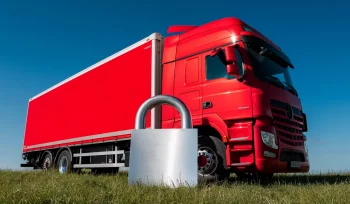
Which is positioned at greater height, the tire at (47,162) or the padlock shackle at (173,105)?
the padlock shackle at (173,105)

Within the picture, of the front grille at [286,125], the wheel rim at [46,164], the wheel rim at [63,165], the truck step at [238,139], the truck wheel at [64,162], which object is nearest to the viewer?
the truck step at [238,139]

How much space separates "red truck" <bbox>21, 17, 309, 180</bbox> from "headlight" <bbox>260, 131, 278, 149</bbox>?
0.06ft

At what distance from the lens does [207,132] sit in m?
6.12

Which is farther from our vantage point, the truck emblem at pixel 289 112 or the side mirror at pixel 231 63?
the truck emblem at pixel 289 112

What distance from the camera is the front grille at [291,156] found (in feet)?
18.9

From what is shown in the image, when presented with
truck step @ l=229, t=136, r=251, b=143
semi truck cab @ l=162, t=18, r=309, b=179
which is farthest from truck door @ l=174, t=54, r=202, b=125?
truck step @ l=229, t=136, r=251, b=143

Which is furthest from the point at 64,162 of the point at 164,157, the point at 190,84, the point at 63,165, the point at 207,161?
the point at 164,157

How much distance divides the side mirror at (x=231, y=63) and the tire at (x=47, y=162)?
794 centimetres

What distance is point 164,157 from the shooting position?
4.39m

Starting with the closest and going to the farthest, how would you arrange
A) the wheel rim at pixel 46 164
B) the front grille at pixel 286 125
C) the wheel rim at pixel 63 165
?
the front grille at pixel 286 125, the wheel rim at pixel 63 165, the wheel rim at pixel 46 164

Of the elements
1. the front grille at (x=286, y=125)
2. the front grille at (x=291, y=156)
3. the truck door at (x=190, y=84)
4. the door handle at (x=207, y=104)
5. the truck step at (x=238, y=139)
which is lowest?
the front grille at (x=291, y=156)

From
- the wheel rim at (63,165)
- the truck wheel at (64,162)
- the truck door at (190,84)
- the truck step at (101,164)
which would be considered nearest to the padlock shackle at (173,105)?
the truck door at (190,84)

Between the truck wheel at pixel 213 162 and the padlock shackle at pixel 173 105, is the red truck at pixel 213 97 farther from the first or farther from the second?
the padlock shackle at pixel 173 105

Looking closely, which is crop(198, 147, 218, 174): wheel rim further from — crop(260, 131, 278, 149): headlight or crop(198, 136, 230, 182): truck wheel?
crop(260, 131, 278, 149): headlight
